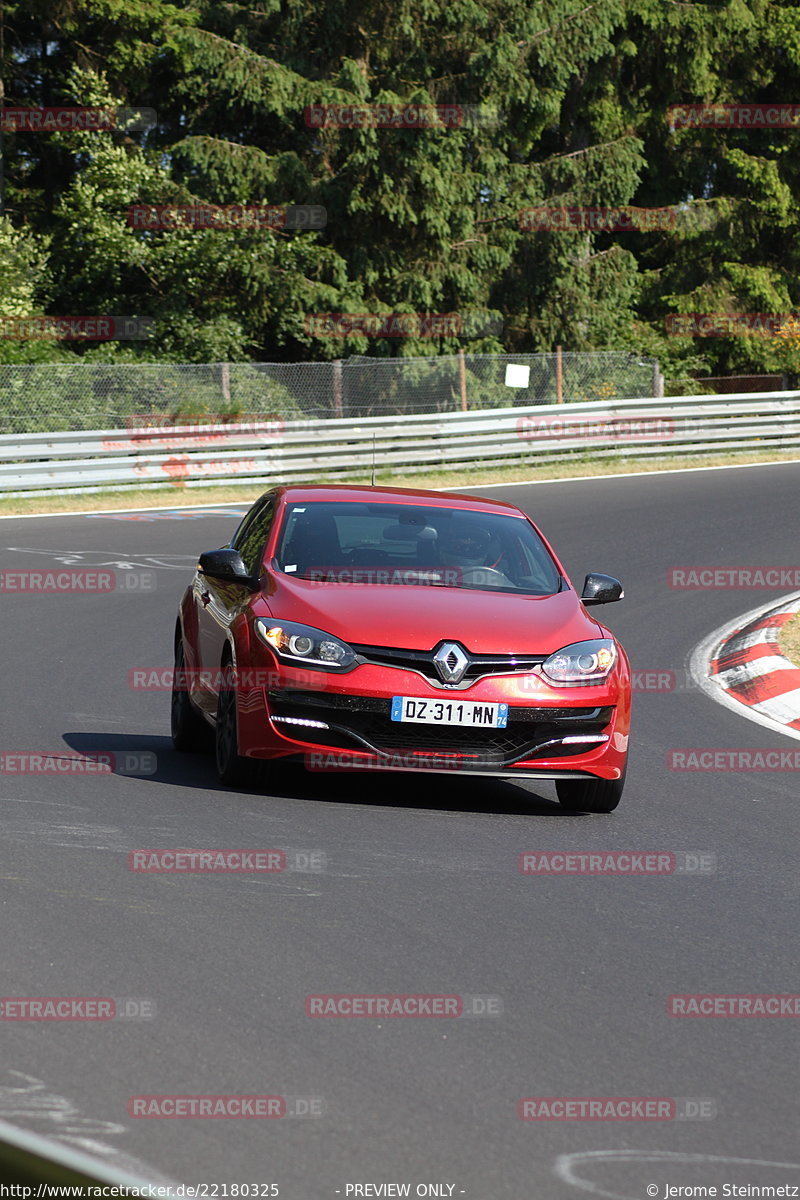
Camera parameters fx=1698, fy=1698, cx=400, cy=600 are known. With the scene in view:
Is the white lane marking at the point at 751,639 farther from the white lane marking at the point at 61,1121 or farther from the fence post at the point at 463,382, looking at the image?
the fence post at the point at 463,382

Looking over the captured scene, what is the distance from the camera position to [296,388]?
26734 mm

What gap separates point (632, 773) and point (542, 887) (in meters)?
2.83

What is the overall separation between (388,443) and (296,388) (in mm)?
1928

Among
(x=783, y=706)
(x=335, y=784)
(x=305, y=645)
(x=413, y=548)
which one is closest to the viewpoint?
(x=305, y=645)

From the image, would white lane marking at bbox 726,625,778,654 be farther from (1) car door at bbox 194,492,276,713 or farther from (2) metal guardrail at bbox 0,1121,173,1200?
(2) metal guardrail at bbox 0,1121,173,1200

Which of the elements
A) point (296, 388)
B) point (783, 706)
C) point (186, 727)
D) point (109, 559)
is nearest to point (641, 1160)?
point (186, 727)

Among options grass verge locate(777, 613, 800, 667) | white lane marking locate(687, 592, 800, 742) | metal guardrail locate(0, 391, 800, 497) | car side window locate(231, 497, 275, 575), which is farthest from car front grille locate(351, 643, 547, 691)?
metal guardrail locate(0, 391, 800, 497)

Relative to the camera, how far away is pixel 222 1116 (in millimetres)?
4141

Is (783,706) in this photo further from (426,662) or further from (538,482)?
(538,482)

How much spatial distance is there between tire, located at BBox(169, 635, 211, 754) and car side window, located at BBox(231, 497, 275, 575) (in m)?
0.79

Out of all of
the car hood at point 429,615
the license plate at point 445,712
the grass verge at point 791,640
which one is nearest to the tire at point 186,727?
the car hood at point 429,615

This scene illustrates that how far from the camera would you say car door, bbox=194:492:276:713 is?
342 inches

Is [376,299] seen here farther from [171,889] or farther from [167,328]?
[171,889]

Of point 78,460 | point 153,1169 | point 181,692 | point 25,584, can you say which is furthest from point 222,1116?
point 78,460
